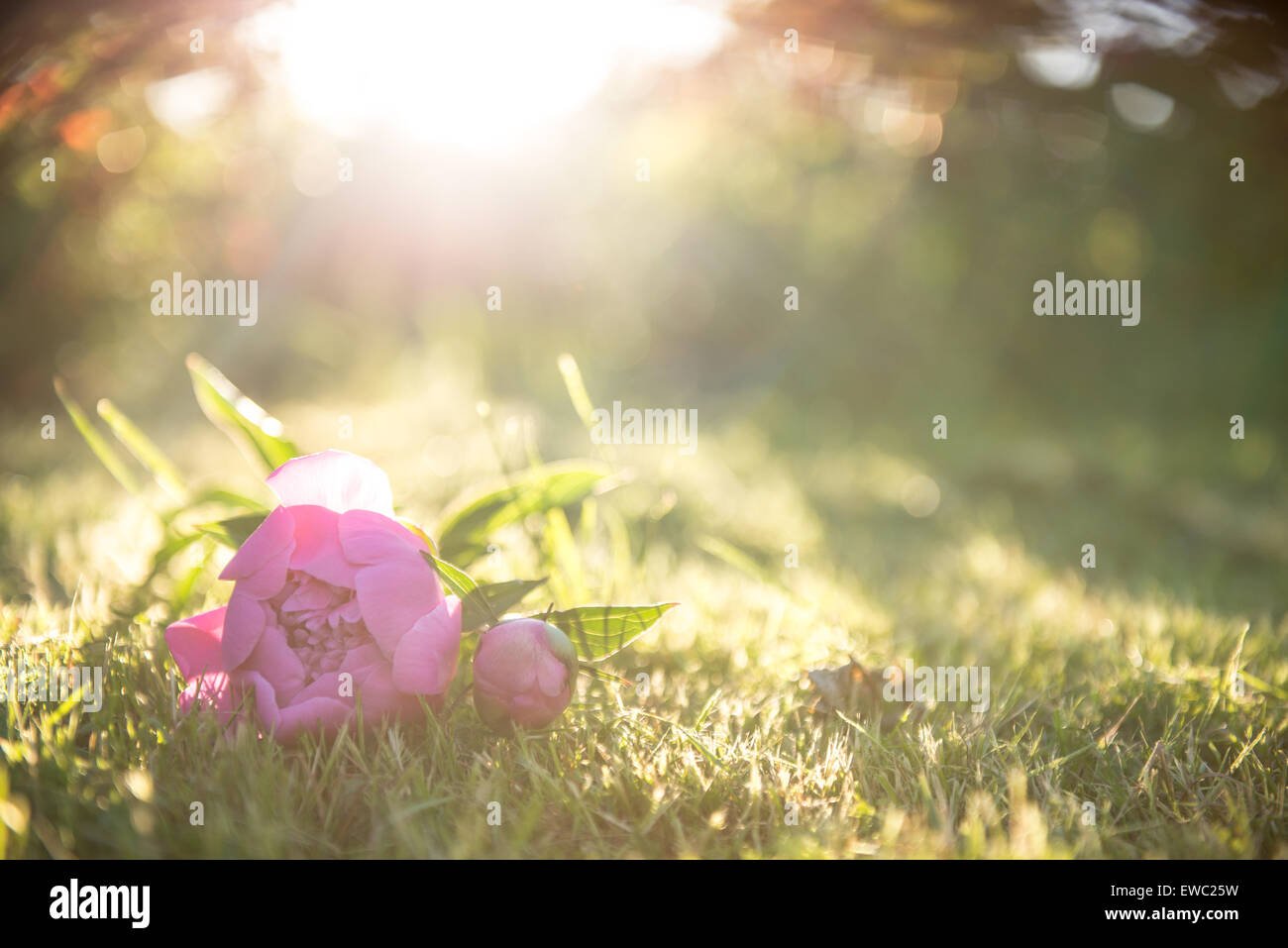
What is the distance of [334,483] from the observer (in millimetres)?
852

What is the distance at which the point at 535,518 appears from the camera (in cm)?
147

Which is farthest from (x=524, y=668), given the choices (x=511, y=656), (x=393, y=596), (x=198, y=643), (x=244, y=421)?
(x=244, y=421)

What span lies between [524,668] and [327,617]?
0.68ft

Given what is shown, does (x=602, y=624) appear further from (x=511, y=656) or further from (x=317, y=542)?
(x=317, y=542)

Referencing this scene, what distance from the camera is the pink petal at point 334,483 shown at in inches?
33.0

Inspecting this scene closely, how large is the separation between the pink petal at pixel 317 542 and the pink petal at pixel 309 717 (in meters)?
0.12

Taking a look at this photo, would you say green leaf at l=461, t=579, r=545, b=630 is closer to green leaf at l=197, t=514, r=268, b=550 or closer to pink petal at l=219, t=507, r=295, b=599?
pink petal at l=219, t=507, r=295, b=599

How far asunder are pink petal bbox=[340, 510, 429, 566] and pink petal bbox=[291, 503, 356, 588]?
13mm

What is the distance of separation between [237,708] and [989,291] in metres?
4.71

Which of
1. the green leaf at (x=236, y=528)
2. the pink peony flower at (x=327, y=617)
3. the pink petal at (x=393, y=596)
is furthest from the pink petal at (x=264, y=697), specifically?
the green leaf at (x=236, y=528)

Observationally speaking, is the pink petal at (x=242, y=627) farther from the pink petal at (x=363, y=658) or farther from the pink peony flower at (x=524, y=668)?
the pink peony flower at (x=524, y=668)

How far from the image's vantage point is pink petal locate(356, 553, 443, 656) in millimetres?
777

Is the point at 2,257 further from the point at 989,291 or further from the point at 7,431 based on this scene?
the point at 989,291


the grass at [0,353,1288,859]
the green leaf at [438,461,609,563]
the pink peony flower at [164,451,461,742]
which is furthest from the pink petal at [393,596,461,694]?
the green leaf at [438,461,609,563]
